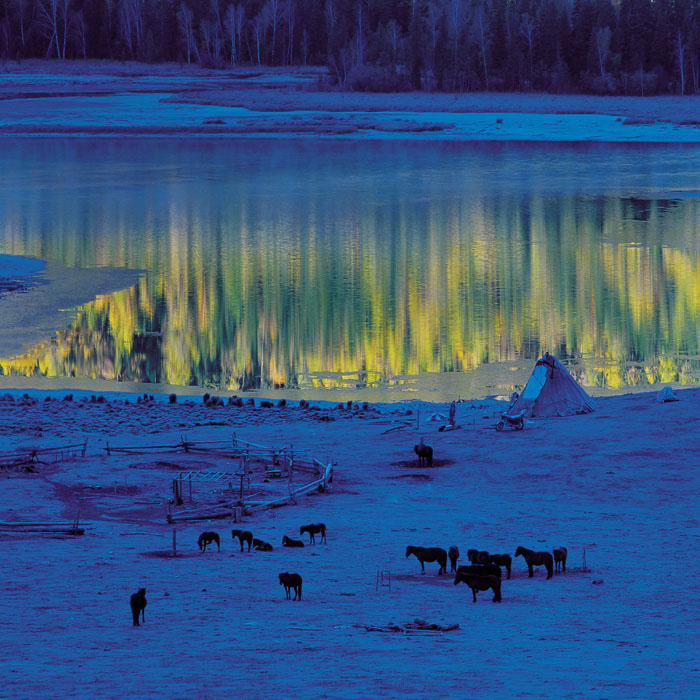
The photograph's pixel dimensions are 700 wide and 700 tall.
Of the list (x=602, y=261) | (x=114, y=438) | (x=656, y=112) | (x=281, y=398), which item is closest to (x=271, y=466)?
(x=114, y=438)

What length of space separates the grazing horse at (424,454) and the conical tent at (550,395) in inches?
142

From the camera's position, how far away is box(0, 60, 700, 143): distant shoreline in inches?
2837

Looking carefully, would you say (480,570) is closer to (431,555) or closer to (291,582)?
(431,555)

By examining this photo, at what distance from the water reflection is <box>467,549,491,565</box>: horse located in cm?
1146

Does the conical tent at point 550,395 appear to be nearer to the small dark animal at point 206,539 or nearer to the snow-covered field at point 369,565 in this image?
the snow-covered field at point 369,565

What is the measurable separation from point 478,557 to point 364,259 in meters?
24.9

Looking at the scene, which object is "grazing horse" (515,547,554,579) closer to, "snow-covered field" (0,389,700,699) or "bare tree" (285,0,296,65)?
"snow-covered field" (0,389,700,699)

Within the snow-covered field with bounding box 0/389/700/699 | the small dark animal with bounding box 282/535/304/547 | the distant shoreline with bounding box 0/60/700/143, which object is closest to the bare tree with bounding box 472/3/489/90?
the distant shoreline with bounding box 0/60/700/143

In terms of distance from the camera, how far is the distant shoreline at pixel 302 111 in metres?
72.1

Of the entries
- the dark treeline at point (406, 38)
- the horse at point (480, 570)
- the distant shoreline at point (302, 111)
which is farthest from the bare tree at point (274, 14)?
the horse at point (480, 570)

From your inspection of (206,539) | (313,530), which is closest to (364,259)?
(313,530)

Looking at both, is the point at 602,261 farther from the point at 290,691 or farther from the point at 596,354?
the point at 290,691

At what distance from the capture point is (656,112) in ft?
257

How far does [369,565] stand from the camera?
45.4 ft
